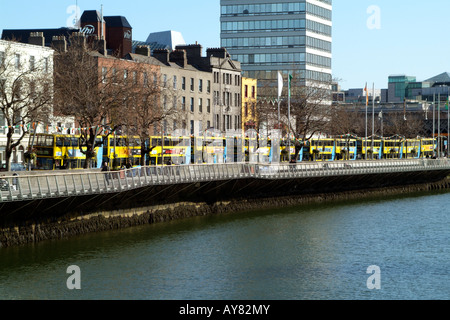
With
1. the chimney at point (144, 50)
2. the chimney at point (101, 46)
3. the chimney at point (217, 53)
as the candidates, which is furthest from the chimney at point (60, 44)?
the chimney at point (217, 53)

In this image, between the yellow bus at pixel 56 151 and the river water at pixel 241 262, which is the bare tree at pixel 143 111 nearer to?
the yellow bus at pixel 56 151

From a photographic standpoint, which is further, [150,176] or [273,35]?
[273,35]

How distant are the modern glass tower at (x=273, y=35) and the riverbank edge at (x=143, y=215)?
2273 inches

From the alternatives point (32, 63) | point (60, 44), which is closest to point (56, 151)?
point (32, 63)

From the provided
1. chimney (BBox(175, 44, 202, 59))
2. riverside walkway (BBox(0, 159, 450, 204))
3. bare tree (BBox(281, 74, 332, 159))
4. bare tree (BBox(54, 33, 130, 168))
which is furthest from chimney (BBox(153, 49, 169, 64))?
bare tree (BBox(54, 33, 130, 168))

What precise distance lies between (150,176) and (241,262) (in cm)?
1221

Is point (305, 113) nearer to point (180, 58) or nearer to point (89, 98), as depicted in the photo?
point (180, 58)

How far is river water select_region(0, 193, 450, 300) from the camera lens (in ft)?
106

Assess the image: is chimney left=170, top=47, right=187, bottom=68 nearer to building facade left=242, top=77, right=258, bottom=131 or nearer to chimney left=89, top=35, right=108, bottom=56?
building facade left=242, top=77, right=258, bottom=131

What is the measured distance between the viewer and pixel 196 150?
2913 inches

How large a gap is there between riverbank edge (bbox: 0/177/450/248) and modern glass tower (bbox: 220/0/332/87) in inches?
2273

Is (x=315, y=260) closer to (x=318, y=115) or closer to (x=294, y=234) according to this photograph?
(x=294, y=234)

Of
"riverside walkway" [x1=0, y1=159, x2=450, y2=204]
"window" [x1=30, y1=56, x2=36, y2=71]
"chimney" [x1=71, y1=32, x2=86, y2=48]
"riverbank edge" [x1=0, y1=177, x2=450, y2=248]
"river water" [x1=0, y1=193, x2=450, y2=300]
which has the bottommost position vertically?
Answer: "river water" [x1=0, y1=193, x2=450, y2=300]
